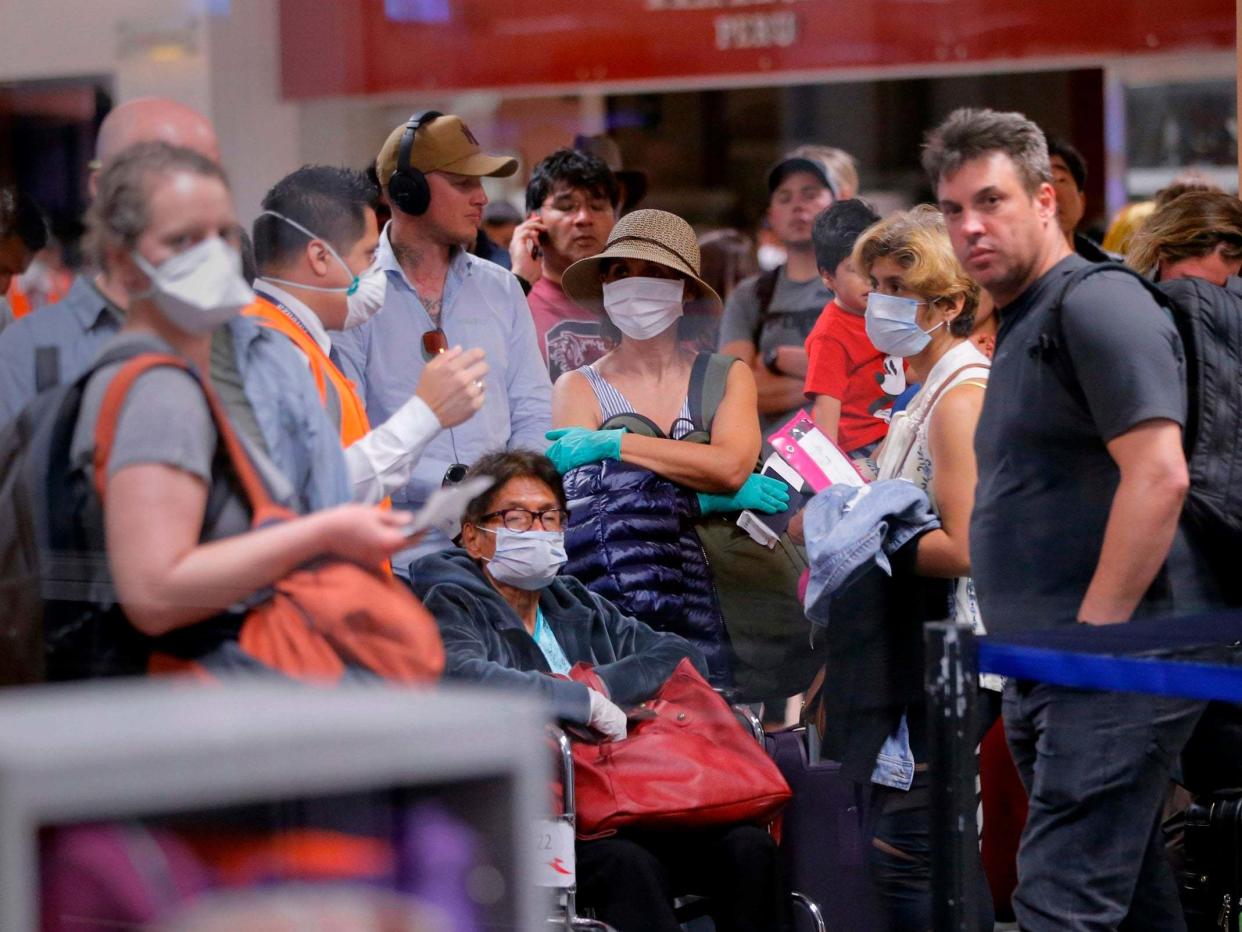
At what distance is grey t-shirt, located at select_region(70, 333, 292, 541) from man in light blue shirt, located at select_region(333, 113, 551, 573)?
32.1 inches

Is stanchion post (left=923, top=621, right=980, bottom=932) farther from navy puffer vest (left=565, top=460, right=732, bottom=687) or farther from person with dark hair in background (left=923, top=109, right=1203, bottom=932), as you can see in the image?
navy puffer vest (left=565, top=460, right=732, bottom=687)

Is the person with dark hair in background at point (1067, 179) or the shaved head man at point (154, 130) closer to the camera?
the shaved head man at point (154, 130)

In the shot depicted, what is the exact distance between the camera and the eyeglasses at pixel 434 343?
297 centimetres

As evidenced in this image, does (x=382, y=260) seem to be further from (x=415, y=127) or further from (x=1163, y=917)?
(x=1163, y=917)

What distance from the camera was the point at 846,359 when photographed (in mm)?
3658

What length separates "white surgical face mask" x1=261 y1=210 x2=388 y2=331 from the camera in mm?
2539

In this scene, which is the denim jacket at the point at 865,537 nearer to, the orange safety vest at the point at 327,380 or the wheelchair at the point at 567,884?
the wheelchair at the point at 567,884

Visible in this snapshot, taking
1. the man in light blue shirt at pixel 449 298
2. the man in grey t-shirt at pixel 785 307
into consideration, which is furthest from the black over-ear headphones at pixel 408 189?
the man in grey t-shirt at pixel 785 307

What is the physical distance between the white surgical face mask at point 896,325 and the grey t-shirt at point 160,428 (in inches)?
61.9

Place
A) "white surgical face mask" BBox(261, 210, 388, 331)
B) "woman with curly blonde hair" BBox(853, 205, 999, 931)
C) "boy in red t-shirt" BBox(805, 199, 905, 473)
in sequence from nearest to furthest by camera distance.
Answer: "white surgical face mask" BBox(261, 210, 388, 331)
"woman with curly blonde hair" BBox(853, 205, 999, 931)
"boy in red t-shirt" BBox(805, 199, 905, 473)

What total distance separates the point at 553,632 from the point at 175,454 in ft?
4.17

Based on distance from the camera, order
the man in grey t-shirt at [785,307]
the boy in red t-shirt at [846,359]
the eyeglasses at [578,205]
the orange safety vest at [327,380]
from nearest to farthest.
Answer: the orange safety vest at [327,380], the boy in red t-shirt at [846,359], the eyeglasses at [578,205], the man in grey t-shirt at [785,307]

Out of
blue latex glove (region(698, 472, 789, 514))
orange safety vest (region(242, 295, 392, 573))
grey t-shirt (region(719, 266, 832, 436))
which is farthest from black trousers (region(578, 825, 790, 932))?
grey t-shirt (region(719, 266, 832, 436))

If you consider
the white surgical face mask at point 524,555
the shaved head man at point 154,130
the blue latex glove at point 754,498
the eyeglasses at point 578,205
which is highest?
the shaved head man at point 154,130
